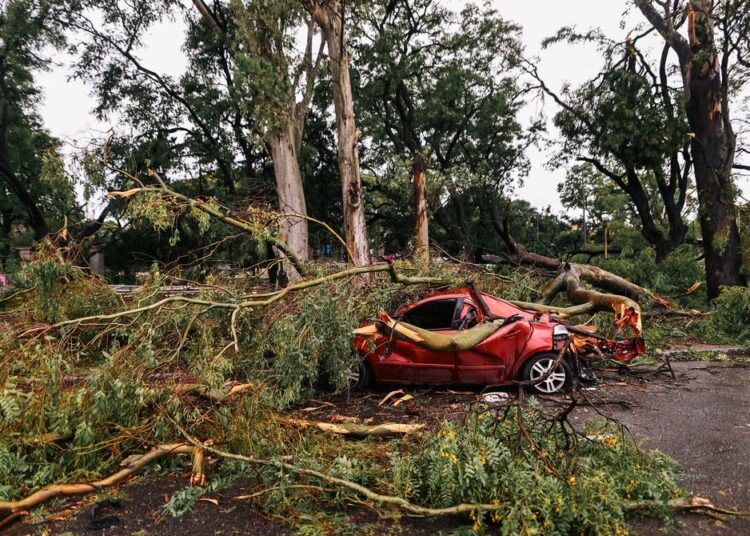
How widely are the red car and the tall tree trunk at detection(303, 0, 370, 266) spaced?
17.9 ft

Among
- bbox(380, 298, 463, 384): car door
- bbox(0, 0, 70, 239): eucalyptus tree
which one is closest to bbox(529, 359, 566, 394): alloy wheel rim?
bbox(380, 298, 463, 384): car door

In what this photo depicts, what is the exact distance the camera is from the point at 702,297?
12133 millimetres

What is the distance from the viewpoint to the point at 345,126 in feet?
39.3

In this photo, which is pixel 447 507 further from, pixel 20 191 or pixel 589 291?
pixel 20 191

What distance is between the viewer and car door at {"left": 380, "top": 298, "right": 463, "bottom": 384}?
6.33 m

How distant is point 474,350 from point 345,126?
762 cm

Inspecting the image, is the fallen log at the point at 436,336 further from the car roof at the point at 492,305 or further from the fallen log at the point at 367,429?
the fallen log at the point at 367,429

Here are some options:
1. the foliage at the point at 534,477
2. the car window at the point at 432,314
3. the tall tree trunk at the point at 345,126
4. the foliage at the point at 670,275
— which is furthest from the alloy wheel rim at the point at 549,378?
the foliage at the point at 670,275

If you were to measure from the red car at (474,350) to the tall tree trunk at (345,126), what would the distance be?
5.45 metres

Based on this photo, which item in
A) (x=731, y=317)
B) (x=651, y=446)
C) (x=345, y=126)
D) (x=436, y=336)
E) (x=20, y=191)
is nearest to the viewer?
(x=651, y=446)

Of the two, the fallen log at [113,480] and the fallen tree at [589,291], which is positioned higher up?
the fallen tree at [589,291]

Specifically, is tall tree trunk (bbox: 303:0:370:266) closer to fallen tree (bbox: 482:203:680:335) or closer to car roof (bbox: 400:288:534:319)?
fallen tree (bbox: 482:203:680:335)

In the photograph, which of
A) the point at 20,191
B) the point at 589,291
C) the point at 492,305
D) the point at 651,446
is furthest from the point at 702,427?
the point at 20,191

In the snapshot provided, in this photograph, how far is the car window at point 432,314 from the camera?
6449mm
